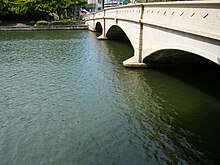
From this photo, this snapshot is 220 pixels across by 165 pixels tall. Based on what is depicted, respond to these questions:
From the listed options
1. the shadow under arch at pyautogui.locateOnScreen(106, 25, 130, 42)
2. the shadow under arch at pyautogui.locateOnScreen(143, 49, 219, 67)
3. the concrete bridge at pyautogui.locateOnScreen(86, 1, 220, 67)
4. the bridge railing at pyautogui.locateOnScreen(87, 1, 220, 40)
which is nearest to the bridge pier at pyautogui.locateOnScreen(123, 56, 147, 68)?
the concrete bridge at pyautogui.locateOnScreen(86, 1, 220, 67)

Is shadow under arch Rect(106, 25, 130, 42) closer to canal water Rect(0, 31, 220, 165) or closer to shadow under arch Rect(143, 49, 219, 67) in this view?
canal water Rect(0, 31, 220, 165)

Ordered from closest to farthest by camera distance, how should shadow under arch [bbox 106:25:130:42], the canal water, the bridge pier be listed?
the canal water → the bridge pier → shadow under arch [bbox 106:25:130:42]

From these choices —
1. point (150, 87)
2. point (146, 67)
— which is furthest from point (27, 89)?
point (146, 67)

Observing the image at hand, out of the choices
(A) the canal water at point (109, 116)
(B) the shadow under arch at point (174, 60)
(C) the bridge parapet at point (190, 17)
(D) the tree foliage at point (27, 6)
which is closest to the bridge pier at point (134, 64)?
(B) the shadow under arch at point (174, 60)

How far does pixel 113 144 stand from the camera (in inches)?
392

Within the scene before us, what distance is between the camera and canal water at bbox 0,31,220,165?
9.35 meters

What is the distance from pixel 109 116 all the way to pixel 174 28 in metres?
6.31

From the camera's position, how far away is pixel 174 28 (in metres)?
13.9

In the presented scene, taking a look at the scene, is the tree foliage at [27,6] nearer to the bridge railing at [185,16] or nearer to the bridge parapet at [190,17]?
the bridge railing at [185,16]

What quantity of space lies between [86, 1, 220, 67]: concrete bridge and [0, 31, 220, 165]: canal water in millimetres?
2614

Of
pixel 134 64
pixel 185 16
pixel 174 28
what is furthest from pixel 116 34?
pixel 185 16

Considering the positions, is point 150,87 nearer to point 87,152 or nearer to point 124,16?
point 87,152

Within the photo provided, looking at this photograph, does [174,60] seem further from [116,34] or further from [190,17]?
[116,34]

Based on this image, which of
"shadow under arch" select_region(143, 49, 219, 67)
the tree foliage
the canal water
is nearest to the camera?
the canal water
